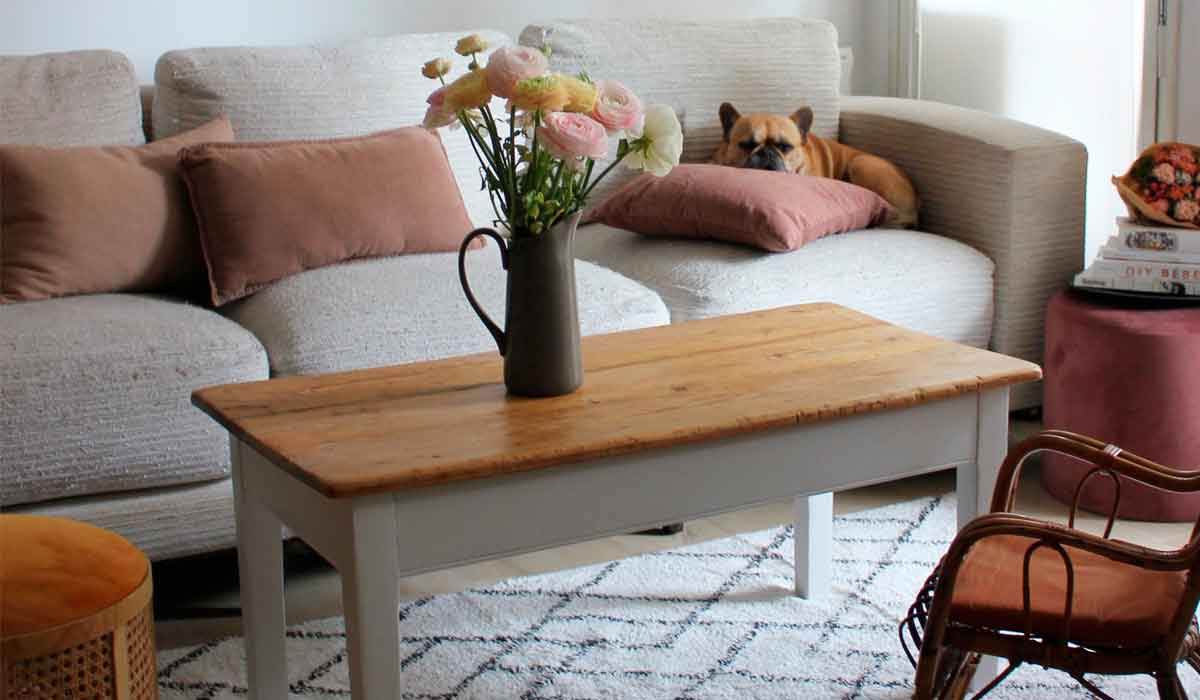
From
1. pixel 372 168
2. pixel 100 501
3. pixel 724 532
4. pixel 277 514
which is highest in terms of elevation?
pixel 372 168

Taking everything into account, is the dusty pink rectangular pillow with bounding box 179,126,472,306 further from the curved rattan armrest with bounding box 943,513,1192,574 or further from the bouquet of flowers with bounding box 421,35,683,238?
the curved rattan armrest with bounding box 943,513,1192,574

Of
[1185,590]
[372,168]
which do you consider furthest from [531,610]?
[1185,590]

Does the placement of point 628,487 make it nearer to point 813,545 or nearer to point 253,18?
point 813,545

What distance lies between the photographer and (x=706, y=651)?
229 centimetres

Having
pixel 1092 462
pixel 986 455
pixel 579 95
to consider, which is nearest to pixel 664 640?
pixel 986 455

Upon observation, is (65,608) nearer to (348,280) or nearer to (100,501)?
(100,501)

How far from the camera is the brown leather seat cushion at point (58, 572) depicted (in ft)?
5.42

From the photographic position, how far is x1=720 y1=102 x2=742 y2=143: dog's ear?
11.1ft

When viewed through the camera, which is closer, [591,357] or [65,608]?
[65,608]

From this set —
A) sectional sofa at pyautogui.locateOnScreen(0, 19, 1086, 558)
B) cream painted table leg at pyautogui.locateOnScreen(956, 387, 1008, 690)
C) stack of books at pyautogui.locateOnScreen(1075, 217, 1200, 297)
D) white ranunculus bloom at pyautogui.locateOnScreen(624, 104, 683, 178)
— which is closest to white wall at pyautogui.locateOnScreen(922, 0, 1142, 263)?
sectional sofa at pyautogui.locateOnScreen(0, 19, 1086, 558)

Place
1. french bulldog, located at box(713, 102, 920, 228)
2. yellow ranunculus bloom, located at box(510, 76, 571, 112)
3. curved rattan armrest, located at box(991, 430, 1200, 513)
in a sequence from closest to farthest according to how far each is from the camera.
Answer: yellow ranunculus bloom, located at box(510, 76, 571, 112) < curved rattan armrest, located at box(991, 430, 1200, 513) < french bulldog, located at box(713, 102, 920, 228)

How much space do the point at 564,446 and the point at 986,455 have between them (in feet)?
2.07

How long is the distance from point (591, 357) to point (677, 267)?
908mm

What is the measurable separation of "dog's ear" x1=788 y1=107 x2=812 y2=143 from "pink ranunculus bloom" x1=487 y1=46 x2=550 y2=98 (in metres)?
1.80
